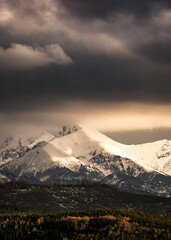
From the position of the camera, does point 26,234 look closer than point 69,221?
Yes

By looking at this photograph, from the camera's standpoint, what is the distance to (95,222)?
4009 centimetres

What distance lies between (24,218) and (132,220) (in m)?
12.2

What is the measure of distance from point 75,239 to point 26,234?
18.0 ft

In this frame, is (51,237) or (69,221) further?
(69,221)

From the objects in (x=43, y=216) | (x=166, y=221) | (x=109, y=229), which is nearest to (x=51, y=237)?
(x=109, y=229)

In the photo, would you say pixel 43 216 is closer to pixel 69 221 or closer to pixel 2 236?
pixel 69 221

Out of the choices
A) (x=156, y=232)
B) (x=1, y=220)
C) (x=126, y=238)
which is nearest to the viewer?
(x=126, y=238)

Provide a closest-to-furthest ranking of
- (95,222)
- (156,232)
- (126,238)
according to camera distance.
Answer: (126,238) → (156,232) → (95,222)

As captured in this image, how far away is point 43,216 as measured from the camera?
44.4 meters

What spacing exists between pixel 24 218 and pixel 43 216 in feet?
7.02

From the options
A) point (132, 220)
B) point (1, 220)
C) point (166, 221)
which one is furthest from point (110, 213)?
point (1, 220)

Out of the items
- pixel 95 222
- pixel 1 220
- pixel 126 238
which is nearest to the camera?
pixel 126 238

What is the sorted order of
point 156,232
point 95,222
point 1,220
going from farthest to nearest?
point 1,220, point 95,222, point 156,232

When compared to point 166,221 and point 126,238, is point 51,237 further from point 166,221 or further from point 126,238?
point 166,221
